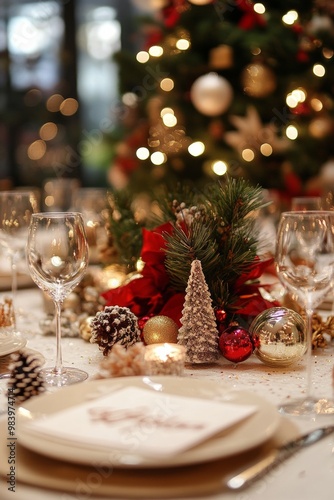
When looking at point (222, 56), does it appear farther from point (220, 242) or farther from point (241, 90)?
point (220, 242)

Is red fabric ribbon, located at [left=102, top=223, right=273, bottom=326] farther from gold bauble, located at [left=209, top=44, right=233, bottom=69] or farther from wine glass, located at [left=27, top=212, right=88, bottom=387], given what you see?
gold bauble, located at [left=209, top=44, right=233, bottom=69]

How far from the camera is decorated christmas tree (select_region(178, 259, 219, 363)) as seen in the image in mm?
1057

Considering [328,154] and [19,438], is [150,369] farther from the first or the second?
[328,154]

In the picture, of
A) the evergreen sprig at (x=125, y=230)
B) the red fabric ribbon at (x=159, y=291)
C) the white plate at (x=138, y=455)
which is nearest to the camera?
the white plate at (x=138, y=455)

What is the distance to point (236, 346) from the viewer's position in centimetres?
104

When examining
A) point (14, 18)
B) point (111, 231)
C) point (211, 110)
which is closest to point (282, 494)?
point (111, 231)

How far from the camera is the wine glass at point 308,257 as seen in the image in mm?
890

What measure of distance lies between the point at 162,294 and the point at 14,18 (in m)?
4.19

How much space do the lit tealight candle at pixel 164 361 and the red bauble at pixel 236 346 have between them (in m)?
0.13

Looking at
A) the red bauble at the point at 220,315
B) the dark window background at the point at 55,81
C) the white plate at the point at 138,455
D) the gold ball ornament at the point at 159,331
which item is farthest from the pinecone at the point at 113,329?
the dark window background at the point at 55,81

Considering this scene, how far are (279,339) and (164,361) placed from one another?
0.61 ft

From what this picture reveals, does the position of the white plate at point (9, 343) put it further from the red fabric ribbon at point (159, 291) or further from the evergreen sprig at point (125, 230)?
the evergreen sprig at point (125, 230)

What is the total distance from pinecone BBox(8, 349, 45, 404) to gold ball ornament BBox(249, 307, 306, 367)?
310 mm

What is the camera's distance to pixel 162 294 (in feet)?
3.92
